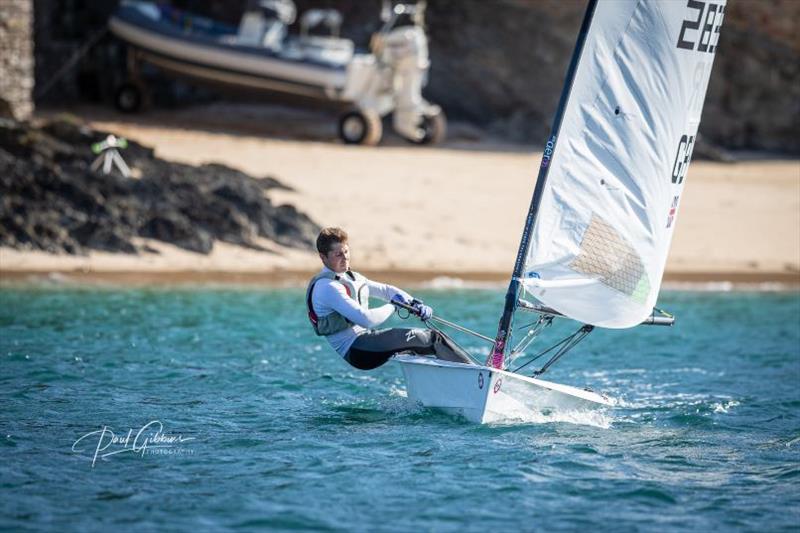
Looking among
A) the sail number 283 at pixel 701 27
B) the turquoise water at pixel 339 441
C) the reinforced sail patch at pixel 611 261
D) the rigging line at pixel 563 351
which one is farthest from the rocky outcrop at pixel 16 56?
the sail number 283 at pixel 701 27

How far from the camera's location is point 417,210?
16.7 meters

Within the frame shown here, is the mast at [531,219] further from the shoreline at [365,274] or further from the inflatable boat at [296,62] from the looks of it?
the inflatable boat at [296,62]

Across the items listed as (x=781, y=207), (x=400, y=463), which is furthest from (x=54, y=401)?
(x=781, y=207)

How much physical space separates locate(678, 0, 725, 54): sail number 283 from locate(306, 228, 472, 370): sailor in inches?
104

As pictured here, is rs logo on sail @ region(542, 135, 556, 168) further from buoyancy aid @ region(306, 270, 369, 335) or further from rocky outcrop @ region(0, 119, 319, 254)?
rocky outcrop @ region(0, 119, 319, 254)

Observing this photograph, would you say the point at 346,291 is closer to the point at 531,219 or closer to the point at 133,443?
the point at 531,219

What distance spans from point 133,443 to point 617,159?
12.3 feet

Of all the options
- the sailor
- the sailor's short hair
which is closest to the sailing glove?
the sailor

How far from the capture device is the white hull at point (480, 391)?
8.05 meters

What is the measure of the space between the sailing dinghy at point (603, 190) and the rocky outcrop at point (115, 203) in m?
7.18

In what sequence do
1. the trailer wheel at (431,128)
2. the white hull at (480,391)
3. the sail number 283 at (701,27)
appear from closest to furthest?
the white hull at (480,391)
the sail number 283 at (701,27)
the trailer wheel at (431,128)

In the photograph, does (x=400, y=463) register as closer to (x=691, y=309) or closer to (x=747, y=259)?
(x=691, y=309)

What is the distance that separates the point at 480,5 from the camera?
22703mm

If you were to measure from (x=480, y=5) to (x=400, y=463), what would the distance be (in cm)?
1621
